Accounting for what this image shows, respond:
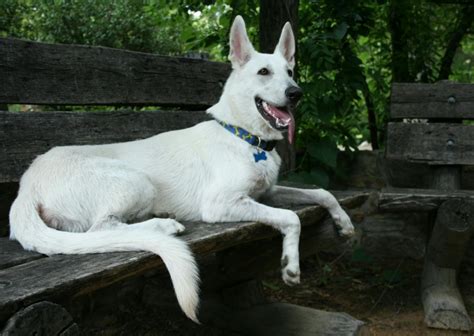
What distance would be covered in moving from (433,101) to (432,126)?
0.66 feet

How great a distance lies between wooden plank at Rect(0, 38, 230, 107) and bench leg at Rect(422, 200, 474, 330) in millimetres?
1888

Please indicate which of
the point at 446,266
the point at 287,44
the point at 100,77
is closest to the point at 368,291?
the point at 446,266

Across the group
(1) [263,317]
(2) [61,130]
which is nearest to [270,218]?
(1) [263,317]

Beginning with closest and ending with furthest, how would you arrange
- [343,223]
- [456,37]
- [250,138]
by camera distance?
1. [250,138]
2. [343,223]
3. [456,37]

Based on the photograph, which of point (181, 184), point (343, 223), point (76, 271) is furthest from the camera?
point (343, 223)

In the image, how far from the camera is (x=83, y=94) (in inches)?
128

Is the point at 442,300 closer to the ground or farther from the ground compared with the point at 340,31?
closer to the ground

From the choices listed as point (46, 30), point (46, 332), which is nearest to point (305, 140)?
point (46, 30)

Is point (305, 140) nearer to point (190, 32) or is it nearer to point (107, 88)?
point (190, 32)

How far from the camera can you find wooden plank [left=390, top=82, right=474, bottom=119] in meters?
4.34

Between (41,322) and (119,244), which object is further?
(119,244)

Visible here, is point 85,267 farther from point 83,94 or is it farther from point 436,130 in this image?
point 436,130

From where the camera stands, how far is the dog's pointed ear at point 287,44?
3.23m

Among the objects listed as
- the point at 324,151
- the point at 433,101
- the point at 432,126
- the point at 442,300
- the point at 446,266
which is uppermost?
the point at 433,101
